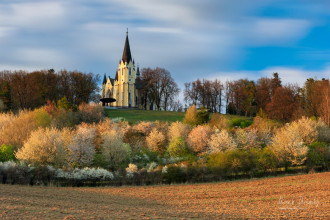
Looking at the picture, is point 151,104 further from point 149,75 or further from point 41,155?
point 41,155

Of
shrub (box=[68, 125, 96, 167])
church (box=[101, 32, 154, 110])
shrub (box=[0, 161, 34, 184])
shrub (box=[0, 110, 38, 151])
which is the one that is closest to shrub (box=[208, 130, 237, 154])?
shrub (box=[68, 125, 96, 167])

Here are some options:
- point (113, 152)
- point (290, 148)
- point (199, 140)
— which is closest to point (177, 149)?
point (199, 140)

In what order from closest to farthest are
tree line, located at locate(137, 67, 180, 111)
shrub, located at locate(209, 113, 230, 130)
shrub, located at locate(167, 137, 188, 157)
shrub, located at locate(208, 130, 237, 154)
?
1. shrub, located at locate(208, 130, 237, 154)
2. shrub, located at locate(167, 137, 188, 157)
3. shrub, located at locate(209, 113, 230, 130)
4. tree line, located at locate(137, 67, 180, 111)

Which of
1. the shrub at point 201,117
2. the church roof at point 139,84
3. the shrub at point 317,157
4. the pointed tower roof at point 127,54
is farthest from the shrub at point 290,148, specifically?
the pointed tower roof at point 127,54

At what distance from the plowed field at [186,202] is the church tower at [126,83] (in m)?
76.7

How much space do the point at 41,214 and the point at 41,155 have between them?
69.1 feet

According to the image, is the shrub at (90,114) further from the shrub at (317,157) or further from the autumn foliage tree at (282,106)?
the autumn foliage tree at (282,106)

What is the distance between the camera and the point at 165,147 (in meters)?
45.0

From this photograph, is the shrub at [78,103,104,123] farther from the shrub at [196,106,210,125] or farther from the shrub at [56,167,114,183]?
the shrub at [56,167,114,183]

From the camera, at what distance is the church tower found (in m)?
102

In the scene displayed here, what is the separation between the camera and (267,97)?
3118 inches

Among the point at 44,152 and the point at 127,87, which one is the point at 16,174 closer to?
the point at 44,152

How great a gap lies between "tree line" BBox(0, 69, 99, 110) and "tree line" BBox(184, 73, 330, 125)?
2819 centimetres

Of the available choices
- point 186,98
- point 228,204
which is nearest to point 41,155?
point 228,204
